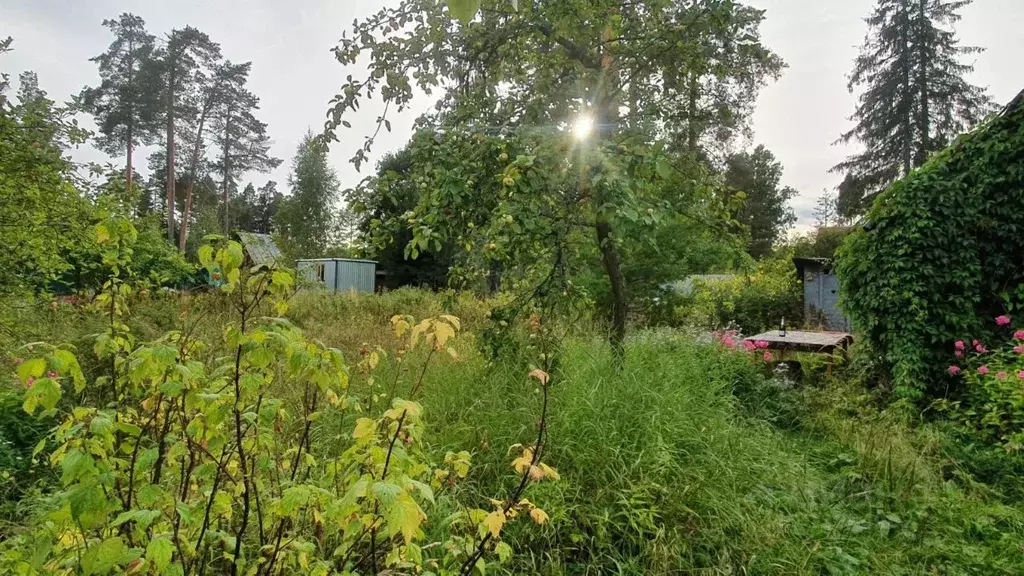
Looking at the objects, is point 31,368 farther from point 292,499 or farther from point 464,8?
point 464,8

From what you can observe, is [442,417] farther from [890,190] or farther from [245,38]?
[890,190]

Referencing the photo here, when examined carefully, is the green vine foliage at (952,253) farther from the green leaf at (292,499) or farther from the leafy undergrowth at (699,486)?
the green leaf at (292,499)

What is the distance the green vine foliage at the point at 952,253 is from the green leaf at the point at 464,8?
5.07 meters

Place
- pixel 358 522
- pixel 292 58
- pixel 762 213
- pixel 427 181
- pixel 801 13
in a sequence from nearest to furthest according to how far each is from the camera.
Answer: pixel 358 522 < pixel 427 181 < pixel 292 58 < pixel 801 13 < pixel 762 213

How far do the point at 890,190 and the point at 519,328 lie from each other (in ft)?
13.1

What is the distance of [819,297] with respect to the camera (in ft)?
35.5

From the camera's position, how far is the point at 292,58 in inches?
141

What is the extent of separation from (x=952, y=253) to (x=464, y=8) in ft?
17.8

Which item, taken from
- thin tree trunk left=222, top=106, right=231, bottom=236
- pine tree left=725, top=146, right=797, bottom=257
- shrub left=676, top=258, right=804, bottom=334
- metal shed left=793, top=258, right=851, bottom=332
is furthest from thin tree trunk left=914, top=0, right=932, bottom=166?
thin tree trunk left=222, top=106, right=231, bottom=236

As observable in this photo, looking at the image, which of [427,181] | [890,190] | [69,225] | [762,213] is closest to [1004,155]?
[890,190]

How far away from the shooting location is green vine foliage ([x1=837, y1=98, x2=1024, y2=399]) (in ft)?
14.2

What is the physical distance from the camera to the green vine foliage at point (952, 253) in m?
4.32

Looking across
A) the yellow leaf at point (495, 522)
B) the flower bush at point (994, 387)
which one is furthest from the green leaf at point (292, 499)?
the flower bush at point (994, 387)

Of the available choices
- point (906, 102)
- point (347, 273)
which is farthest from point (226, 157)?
point (906, 102)
